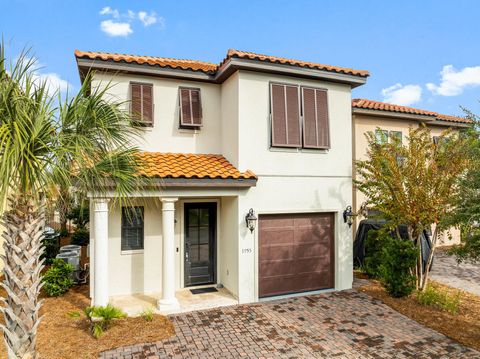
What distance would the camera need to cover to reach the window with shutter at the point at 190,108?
10531mm

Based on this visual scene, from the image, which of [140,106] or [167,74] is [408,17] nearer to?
[167,74]

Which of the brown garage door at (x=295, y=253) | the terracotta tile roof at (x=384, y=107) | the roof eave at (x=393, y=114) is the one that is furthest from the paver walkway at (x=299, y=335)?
the terracotta tile roof at (x=384, y=107)

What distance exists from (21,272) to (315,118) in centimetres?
882

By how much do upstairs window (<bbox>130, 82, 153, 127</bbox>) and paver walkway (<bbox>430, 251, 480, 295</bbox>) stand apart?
488 inches

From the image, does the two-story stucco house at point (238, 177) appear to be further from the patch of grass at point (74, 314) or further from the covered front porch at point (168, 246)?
the patch of grass at point (74, 314)

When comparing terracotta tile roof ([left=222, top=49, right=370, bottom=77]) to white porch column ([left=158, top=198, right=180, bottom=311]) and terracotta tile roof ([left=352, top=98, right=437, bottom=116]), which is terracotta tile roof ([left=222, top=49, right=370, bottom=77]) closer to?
white porch column ([left=158, top=198, right=180, bottom=311])

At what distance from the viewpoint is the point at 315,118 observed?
34.1ft

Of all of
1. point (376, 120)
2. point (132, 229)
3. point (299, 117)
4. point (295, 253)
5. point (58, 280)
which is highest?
point (376, 120)

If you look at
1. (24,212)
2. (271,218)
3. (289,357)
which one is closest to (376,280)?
(271,218)

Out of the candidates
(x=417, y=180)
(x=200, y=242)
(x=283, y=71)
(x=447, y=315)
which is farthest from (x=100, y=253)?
(x=447, y=315)

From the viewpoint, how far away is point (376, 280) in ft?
38.9

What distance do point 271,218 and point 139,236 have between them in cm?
434

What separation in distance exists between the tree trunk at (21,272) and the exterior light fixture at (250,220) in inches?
215

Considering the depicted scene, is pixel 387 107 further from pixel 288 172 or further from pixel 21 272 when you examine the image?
pixel 21 272
